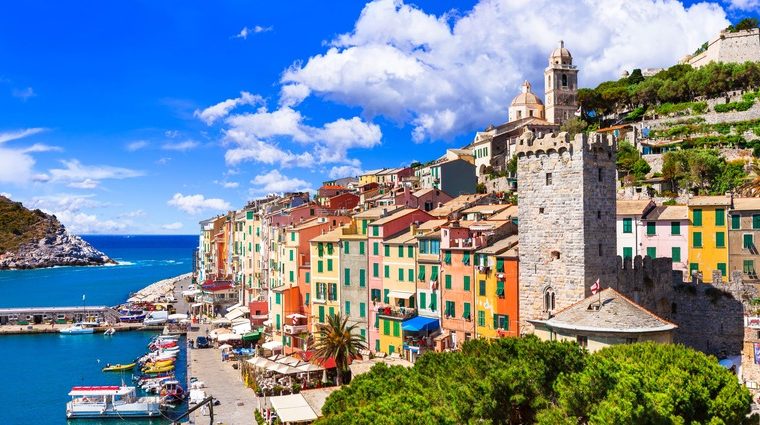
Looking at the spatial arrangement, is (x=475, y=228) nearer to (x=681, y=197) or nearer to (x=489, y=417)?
(x=489, y=417)

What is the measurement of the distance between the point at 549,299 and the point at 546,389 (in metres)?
8.91

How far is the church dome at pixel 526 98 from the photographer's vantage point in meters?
118

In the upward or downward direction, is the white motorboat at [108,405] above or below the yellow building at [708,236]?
below

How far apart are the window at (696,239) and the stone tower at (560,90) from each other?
206ft

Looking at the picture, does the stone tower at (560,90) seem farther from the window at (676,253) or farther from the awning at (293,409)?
the awning at (293,409)

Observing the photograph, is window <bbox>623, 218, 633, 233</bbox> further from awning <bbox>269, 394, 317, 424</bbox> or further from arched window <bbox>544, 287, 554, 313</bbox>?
awning <bbox>269, 394, 317, 424</bbox>

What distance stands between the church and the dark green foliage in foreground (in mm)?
68314

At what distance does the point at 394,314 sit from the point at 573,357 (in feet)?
64.3

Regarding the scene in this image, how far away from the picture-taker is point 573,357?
26.5m

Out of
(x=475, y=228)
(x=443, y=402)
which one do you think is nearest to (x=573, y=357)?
(x=443, y=402)

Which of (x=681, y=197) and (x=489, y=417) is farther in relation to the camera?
(x=681, y=197)

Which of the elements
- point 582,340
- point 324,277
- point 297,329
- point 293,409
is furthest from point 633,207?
point 293,409

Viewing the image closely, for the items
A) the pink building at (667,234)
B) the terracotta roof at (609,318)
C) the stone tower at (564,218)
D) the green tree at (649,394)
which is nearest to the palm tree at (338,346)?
the stone tower at (564,218)

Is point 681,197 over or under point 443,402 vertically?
over
